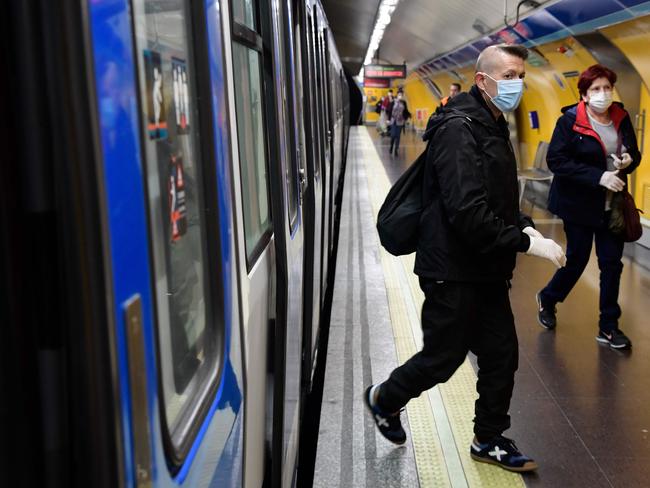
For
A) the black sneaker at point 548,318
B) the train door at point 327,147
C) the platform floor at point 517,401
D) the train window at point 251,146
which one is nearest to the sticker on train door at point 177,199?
the train window at point 251,146

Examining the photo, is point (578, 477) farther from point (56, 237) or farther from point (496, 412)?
point (56, 237)

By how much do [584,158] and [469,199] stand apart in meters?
2.08

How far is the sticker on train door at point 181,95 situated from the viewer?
103 centimetres

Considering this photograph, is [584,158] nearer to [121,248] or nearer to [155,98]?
[155,98]

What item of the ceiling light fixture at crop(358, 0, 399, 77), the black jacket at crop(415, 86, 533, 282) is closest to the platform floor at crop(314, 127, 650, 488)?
the black jacket at crop(415, 86, 533, 282)

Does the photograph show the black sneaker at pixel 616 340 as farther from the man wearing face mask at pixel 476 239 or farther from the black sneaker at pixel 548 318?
the man wearing face mask at pixel 476 239

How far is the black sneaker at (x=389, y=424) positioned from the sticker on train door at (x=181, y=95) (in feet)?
7.63

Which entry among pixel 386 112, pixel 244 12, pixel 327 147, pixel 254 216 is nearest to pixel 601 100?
pixel 244 12

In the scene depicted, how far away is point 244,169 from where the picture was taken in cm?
178

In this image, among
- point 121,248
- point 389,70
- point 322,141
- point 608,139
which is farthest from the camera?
point 389,70

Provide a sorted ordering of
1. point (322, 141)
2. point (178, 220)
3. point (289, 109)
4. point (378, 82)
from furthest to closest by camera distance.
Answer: point (378, 82) → point (322, 141) → point (289, 109) → point (178, 220)

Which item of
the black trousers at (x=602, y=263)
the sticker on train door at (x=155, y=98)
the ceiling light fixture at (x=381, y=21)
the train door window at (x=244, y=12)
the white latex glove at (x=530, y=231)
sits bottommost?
the black trousers at (x=602, y=263)

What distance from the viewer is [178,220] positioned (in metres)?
1.02

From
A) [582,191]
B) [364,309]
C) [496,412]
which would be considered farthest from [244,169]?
[364,309]
